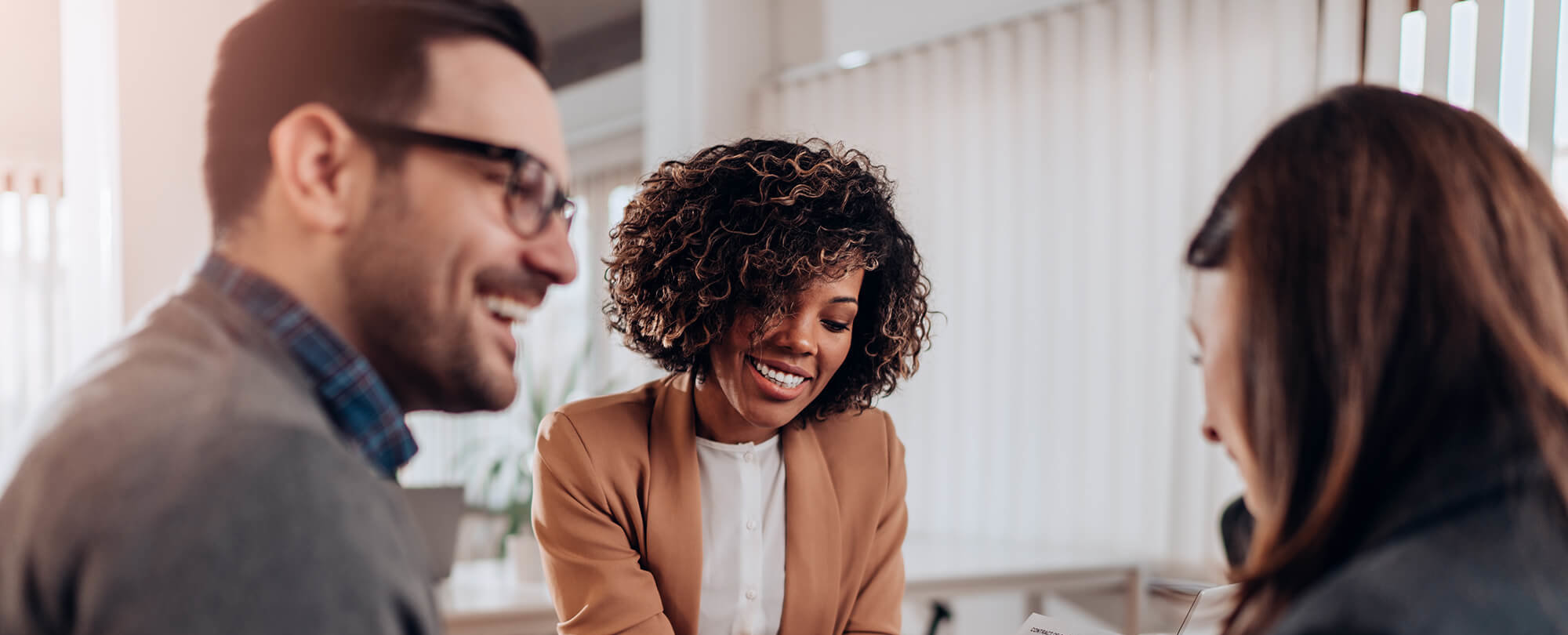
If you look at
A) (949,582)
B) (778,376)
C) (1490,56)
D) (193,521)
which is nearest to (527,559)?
(949,582)

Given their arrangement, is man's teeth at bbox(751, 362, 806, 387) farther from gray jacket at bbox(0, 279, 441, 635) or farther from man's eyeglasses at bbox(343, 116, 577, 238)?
gray jacket at bbox(0, 279, 441, 635)

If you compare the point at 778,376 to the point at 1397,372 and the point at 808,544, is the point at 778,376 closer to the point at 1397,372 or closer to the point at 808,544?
the point at 808,544

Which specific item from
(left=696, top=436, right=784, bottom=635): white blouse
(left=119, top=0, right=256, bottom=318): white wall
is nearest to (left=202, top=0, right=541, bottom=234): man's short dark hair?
(left=696, top=436, right=784, bottom=635): white blouse

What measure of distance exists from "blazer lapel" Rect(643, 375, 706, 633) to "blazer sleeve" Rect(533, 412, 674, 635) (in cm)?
3

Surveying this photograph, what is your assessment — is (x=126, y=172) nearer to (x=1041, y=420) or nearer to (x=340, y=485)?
(x=340, y=485)

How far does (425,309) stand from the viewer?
2.33 ft

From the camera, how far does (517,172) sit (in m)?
0.75

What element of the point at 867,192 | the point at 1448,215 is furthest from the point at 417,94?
the point at 867,192

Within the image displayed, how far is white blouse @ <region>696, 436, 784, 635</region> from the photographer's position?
1462 mm

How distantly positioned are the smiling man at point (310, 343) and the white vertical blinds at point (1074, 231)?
2.38 m

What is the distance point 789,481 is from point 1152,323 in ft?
5.66

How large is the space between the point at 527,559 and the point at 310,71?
1992 millimetres

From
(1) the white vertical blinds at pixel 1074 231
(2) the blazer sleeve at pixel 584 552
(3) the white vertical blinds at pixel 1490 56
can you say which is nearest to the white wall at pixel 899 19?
(1) the white vertical blinds at pixel 1074 231

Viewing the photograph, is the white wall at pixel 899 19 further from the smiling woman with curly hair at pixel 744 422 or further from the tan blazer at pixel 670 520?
the tan blazer at pixel 670 520
